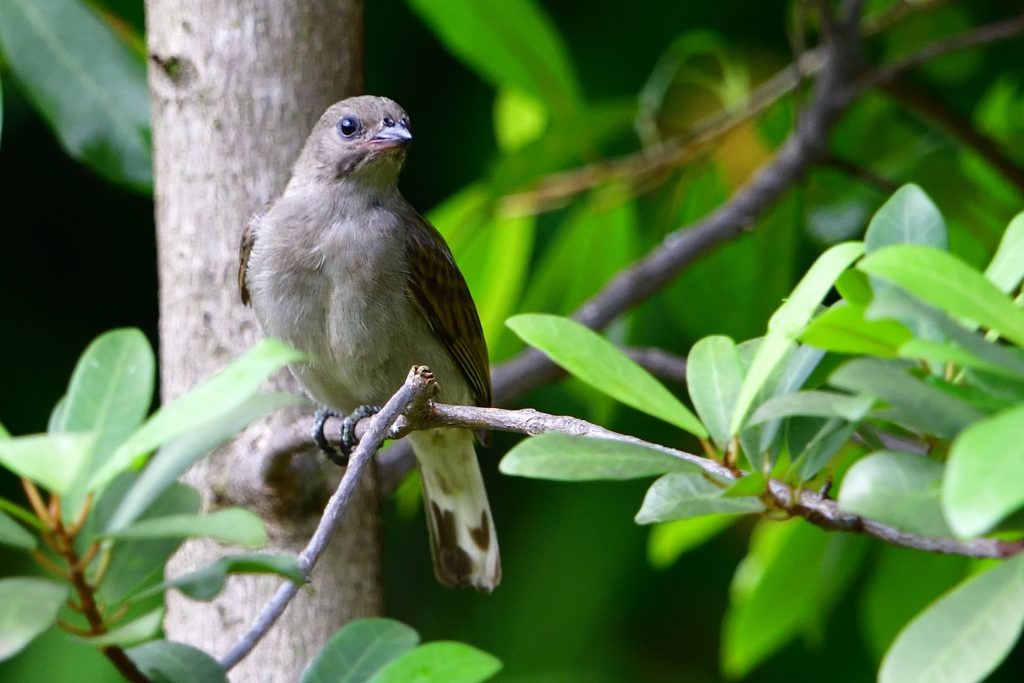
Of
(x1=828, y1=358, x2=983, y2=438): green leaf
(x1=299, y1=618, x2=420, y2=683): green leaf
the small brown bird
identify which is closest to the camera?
(x1=828, y1=358, x2=983, y2=438): green leaf

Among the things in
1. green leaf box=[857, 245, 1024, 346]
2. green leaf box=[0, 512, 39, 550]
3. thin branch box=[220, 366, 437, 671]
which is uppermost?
green leaf box=[857, 245, 1024, 346]

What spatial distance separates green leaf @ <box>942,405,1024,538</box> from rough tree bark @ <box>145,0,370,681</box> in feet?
6.12

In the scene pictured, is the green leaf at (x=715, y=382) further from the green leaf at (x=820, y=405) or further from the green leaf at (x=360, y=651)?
the green leaf at (x=360, y=651)

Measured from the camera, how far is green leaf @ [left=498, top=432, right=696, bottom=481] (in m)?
1.44

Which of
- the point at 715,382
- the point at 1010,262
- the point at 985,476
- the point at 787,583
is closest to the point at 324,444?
the point at 787,583

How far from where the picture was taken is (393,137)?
3.31 metres

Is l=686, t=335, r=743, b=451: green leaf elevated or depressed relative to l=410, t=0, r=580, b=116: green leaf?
depressed

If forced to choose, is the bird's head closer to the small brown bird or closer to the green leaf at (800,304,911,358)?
the small brown bird

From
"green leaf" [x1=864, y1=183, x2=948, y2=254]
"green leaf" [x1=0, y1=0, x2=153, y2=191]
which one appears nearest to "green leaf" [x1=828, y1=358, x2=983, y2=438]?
"green leaf" [x1=864, y1=183, x2=948, y2=254]

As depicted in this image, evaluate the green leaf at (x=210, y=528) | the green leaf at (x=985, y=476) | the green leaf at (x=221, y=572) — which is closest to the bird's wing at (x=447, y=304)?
the green leaf at (x=221, y=572)

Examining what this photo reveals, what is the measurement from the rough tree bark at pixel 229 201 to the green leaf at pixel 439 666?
50.4 inches

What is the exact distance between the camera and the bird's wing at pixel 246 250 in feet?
9.66

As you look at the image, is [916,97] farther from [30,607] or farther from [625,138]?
[30,607]

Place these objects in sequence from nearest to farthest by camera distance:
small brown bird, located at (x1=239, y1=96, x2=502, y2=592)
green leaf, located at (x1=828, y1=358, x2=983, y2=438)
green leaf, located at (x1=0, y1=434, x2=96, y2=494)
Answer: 1. green leaf, located at (x1=0, y1=434, x2=96, y2=494)
2. green leaf, located at (x1=828, y1=358, x2=983, y2=438)
3. small brown bird, located at (x1=239, y1=96, x2=502, y2=592)
